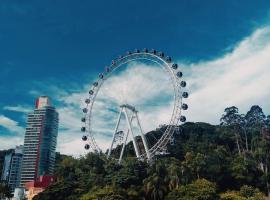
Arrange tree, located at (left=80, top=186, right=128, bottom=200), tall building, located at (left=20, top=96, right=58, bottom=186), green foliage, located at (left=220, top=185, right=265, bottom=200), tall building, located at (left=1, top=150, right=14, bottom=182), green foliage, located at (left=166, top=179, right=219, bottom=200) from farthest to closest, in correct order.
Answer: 1. tall building, located at (left=1, top=150, right=14, bottom=182)
2. tall building, located at (left=20, top=96, right=58, bottom=186)
3. tree, located at (left=80, top=186, right=128, bottom=200)
4. green foliage, located at (left=220, top=185, right=265, bottom=200)
5. green foliage, located at (left=166, top=179, right=219, bottom=200)

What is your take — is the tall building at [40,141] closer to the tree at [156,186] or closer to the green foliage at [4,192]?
the green foliage at [4,192]

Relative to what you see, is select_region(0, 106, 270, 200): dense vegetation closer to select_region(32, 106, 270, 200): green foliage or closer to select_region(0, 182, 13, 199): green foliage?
select_region(32, 106, 270, 200): green foliage

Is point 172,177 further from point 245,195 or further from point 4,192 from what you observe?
point 4,192

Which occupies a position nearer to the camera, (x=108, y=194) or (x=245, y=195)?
(x=108, y=194)

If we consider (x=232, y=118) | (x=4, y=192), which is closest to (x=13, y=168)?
(x=4, y=192)

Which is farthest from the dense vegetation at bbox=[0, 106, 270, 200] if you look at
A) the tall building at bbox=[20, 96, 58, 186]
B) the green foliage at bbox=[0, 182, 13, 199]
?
the tall building at bbox=[20, 96, 58, 186]
